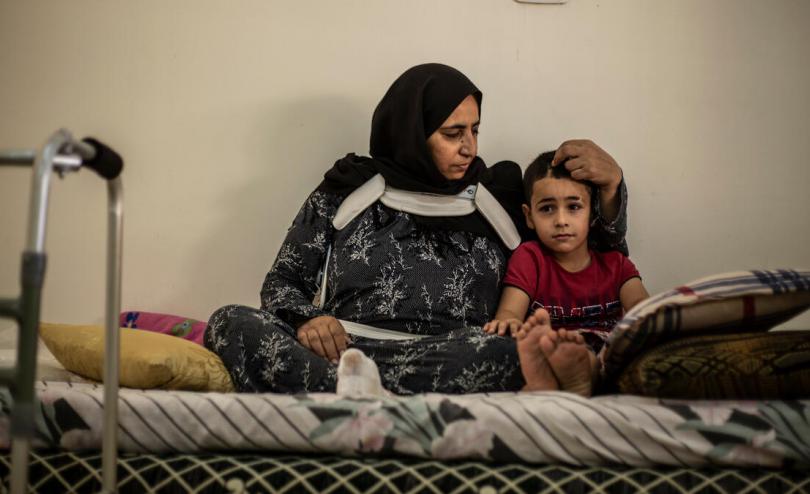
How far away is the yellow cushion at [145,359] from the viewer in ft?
4.64

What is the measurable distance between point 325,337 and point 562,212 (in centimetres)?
67

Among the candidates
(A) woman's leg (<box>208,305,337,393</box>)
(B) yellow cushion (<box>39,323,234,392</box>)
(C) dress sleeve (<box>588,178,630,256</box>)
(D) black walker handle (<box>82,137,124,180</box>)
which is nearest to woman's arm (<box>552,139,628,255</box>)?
(C) dress sleeve (<box>588,178,630,256</box>)

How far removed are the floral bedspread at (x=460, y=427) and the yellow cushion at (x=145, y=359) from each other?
6.1 inches

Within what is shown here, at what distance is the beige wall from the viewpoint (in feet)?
6.92

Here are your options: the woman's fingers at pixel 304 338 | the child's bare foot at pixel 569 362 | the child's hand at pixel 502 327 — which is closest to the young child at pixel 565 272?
the child's hand at pixel 502 327

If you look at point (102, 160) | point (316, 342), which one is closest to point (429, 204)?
point (316, 342)

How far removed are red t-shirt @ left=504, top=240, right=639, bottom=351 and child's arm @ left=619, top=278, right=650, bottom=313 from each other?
13 mm

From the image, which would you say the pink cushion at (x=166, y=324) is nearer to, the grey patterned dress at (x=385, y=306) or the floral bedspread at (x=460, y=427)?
the grey patterned dress at (x=385, y=306)

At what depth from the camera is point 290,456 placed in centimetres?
121

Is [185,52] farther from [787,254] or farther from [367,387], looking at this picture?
[787,254]

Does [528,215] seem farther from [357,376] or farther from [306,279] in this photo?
[357,376]

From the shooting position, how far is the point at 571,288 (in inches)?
71.6

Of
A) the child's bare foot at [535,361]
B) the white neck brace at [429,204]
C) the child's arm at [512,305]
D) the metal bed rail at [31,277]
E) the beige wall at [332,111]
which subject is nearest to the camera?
the metal bed rail at [31,277]

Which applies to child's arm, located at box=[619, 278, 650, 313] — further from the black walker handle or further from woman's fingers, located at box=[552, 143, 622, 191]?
the black walker handle
